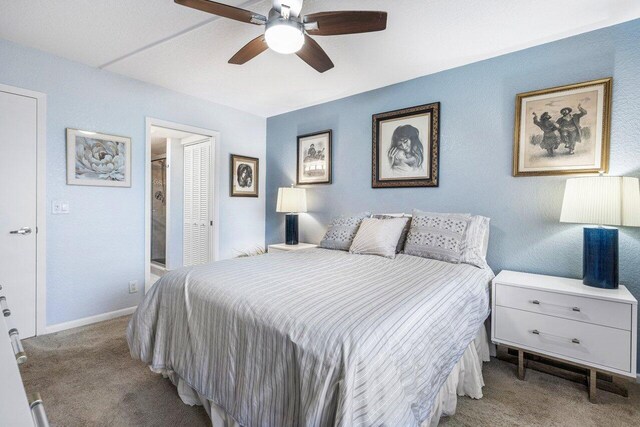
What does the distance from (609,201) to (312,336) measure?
2.02m

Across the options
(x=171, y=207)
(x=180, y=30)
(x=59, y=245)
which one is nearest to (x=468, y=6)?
(x=180, y=30)

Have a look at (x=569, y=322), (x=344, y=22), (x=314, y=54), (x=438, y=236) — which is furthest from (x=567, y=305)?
(x=314, y=54)

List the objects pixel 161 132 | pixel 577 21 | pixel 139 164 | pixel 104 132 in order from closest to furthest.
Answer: pixel 577 21, pixel 104 132, pixel 139 164, pixel 161 132

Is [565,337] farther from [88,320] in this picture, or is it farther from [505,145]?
[88,320]

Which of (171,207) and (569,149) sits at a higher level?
(569,149)

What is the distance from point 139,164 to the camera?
10.5 ft

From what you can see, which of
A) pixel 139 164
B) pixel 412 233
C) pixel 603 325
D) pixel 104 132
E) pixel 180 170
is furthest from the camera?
pixel 180 170

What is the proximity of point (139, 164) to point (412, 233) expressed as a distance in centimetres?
285

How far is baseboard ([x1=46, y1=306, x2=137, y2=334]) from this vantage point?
2719 millimetres

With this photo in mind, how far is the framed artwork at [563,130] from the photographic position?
7.10ft

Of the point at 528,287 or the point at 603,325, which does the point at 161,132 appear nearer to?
the point at 528,287

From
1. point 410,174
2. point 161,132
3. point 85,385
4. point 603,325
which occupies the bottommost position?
point 85,385

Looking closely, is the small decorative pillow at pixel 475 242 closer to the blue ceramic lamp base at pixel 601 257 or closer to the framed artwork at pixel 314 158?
the blue ceramic lamp base at pixel 601 257

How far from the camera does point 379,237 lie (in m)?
2.60
